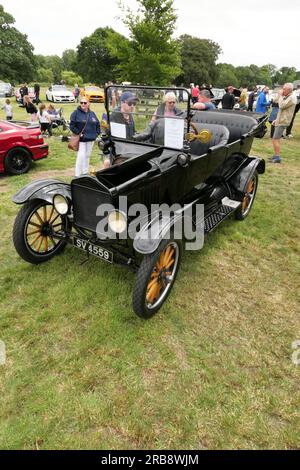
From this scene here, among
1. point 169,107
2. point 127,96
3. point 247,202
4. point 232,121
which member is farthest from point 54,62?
point 169,107

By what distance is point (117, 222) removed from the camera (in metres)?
2.77

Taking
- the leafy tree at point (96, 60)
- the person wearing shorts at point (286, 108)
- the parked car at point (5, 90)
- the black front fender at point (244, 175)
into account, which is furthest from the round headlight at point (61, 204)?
the leafy tree at point (96, 60)

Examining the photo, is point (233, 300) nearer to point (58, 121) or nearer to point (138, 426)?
point (138, 426)

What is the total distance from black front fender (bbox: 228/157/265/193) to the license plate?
2472 millimetres

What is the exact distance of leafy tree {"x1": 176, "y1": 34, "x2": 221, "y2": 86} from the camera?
5058 centimetres

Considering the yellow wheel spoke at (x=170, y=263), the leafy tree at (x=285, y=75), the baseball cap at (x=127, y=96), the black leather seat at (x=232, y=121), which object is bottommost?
the yellow wheel spoke at (x=170, y=263)

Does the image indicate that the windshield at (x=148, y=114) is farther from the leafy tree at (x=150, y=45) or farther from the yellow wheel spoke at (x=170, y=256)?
the leafy tree at (x=150, y=45)

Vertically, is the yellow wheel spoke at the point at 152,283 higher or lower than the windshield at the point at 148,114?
lower

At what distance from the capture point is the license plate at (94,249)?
2.98 m

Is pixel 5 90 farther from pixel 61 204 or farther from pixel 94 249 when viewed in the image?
pixel 94 249

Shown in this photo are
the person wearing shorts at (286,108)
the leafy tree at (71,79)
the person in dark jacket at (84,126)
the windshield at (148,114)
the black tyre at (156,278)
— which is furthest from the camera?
the leafy tree at (71,79)

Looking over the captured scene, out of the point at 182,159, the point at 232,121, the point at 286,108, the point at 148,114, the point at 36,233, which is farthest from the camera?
the point at 286,108

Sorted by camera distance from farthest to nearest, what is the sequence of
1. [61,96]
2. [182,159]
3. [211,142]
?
[61,96] < [211,142] < [182,159]

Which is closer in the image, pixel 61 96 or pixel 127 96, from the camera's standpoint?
pixel 127 96
